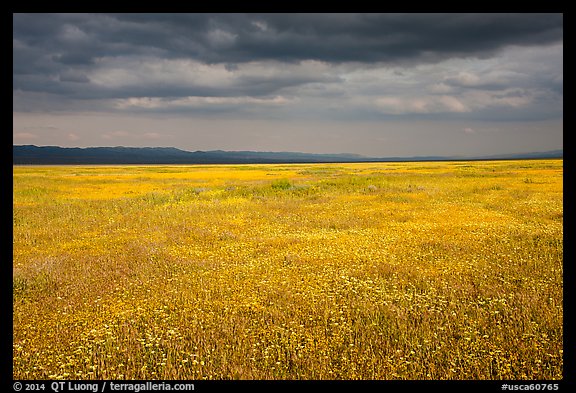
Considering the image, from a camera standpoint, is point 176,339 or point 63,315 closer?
point 176,339

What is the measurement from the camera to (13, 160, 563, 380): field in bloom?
614cm

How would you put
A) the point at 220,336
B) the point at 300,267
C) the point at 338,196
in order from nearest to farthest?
the point at 220,336 < the point at 300,267 < the point at 338,196

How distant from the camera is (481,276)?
34.1 feet

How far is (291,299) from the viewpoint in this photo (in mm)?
8977

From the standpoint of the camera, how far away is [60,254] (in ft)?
45.4

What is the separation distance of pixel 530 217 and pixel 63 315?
22099 mm

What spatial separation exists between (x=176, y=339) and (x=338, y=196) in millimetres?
25280

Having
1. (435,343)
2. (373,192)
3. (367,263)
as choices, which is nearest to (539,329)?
(435,343)

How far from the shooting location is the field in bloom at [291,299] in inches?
242

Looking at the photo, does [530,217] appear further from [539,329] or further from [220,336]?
[220,336]

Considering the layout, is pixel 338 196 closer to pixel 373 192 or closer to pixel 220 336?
pixel 373 192
